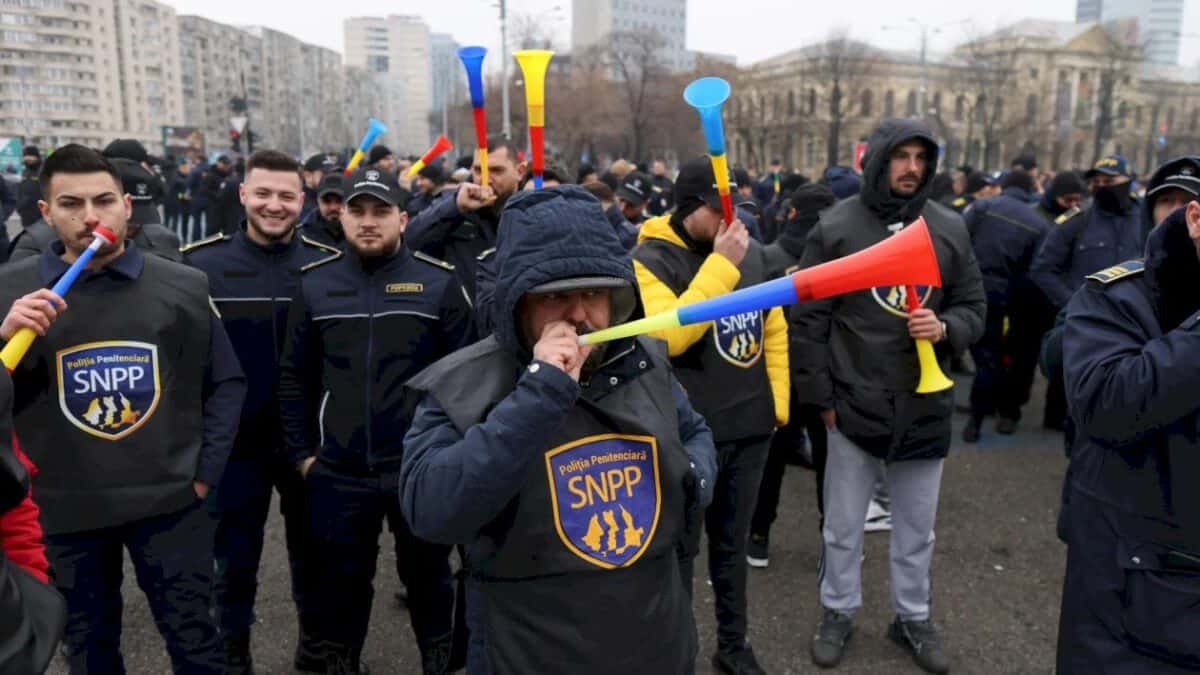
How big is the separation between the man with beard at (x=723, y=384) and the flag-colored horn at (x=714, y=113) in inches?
9.1

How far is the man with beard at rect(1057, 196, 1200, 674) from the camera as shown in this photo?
208 cm

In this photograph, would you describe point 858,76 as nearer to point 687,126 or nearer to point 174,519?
point 687,126

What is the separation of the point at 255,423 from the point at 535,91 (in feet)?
6.34

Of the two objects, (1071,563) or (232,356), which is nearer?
(1071,563)

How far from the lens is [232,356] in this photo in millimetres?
3203

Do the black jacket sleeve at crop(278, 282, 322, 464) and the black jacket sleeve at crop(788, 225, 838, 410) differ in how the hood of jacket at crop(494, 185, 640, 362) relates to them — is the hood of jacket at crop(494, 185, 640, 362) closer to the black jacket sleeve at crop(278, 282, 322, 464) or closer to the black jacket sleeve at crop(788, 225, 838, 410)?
the black jacket sleeve at crop(278, 282, 322, 464)

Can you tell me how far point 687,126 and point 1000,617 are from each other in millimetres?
47535

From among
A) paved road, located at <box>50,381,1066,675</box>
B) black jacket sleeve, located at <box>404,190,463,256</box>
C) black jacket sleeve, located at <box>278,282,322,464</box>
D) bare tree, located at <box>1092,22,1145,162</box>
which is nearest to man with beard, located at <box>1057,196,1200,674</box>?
paved road, located at <box>50,381,1066,675</box>

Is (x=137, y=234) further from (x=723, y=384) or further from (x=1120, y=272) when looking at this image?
(x=1120, y=272)

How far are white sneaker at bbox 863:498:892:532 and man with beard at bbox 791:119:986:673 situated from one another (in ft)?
4.46

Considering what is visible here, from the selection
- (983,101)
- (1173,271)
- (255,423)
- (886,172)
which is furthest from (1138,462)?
(983,101)

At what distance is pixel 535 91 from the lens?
10.7ft

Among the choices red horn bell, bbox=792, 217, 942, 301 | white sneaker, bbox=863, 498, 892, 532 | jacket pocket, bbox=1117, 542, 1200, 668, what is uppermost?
red horn bell, bbox=792, 217, 942, 301

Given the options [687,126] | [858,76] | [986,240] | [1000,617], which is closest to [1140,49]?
[858,76]
